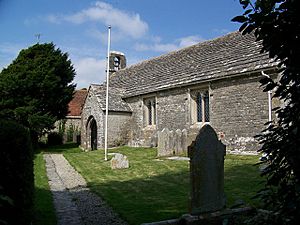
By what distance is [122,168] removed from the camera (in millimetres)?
13430

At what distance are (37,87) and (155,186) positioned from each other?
18185mm

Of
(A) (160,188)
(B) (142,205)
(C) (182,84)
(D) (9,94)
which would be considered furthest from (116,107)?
(B) (142,205)

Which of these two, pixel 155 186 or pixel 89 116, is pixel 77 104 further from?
pixel 155 186

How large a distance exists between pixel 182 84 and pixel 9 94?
13.3 m

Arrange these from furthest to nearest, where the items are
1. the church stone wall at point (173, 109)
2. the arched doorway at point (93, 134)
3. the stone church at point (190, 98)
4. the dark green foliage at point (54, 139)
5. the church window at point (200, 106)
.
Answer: the dark green foliage at point (54, 139) < the arched doorway at point (93, 134) < the church stone wall at point (173, 109) < the church window at point (200, 106) < the stone church at point (190, 98)

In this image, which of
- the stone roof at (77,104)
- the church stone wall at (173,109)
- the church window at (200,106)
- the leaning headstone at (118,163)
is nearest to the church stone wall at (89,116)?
the church stone wall at (173,109)

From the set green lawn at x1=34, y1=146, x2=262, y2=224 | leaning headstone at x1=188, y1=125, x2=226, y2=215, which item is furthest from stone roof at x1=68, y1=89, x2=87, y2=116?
leaning headstone at x1=188, y1=125, x2=226, y2=215

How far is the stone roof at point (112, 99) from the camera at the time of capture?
941 inches

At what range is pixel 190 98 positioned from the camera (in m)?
19.7

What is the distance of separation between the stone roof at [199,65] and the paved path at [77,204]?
9.74m

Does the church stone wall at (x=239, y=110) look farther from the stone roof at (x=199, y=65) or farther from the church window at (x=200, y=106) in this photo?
the church window at (x=200, y=106)

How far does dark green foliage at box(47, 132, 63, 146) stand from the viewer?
1231 inches

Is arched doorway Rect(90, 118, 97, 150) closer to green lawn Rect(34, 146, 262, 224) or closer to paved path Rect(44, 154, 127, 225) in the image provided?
green lawn Rect(34, 146, 262, 224)

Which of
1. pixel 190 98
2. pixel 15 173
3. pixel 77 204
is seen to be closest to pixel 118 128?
pixel 190 98
